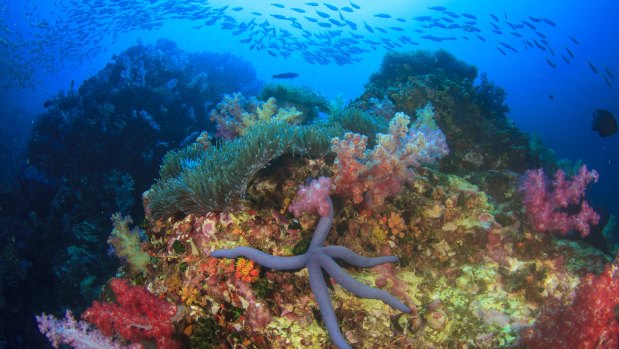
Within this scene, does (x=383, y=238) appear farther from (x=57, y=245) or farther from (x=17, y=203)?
(x=17, y=203)

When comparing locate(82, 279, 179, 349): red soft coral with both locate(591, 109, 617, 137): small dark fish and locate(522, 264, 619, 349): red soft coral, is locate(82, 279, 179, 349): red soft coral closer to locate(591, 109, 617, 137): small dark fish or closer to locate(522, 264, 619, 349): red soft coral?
locate(522, 264, 619, 349): red soft coral

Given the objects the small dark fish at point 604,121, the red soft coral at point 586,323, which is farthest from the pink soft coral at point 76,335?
the small dark fish at point 604,121

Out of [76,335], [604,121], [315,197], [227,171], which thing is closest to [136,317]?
[76,335]

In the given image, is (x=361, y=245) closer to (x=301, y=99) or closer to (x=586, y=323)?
(x=586, y=323)

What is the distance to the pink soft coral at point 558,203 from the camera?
446 centimetres

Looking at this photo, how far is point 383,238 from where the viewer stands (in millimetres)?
4246

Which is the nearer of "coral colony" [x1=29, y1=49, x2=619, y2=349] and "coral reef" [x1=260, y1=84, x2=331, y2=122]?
"coral colony" [x1=29, y1=49, x2=619, y2=349]

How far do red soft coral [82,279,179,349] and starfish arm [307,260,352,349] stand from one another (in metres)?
1.72

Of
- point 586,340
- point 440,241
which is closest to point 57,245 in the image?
point 440,241

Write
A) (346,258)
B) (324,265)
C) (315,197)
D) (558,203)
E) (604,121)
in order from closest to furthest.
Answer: (324,265)
(346,258)
(315,197)
(558,203)
(604,121)

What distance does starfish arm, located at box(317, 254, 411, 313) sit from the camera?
329 cm

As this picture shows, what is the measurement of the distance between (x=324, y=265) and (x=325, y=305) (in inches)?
15.6

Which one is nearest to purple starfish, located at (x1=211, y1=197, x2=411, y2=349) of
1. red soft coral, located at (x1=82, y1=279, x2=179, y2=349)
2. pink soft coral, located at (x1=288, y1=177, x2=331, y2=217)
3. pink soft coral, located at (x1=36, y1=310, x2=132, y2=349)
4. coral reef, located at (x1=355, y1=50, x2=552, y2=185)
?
pink soft coral, located at (x1=288, y1=177, x2=331, y2=217)

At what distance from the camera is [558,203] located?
463 centimetres
